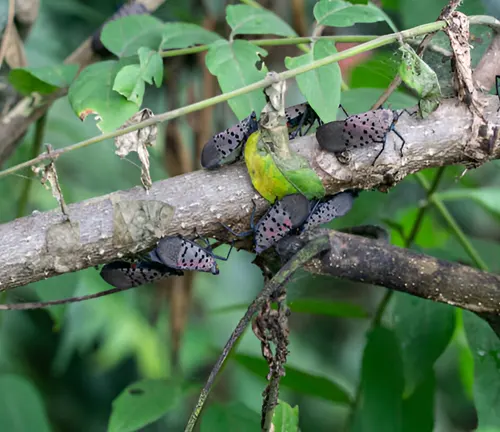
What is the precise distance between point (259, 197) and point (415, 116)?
38cm

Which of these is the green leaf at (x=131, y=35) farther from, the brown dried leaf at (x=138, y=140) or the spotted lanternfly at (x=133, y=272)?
the spotted lanternfly at (x=133, y=272)

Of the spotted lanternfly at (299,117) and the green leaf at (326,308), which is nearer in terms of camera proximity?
the spotted lanternfly at (299,117)

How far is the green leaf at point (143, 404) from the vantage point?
5.74 ft

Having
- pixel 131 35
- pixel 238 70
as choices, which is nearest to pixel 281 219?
pixel 238 70

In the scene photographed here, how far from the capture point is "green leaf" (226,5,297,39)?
65.3 inches

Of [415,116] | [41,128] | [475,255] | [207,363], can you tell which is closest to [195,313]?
[207,363]

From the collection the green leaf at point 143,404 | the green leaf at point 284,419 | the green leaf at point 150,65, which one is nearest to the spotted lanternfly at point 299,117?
the green leaf at point 150,65

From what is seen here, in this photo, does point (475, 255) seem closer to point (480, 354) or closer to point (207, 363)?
point (480, 354)

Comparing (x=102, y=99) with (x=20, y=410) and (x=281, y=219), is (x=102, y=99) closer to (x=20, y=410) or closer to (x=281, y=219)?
(x=281, y=219)

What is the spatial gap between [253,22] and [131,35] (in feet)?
1.09

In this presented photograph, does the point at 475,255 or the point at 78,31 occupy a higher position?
the point at 78,31

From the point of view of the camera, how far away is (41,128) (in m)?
2.31

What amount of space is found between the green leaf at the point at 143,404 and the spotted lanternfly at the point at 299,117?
0.87 metres

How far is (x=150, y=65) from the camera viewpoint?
5.02 feet
